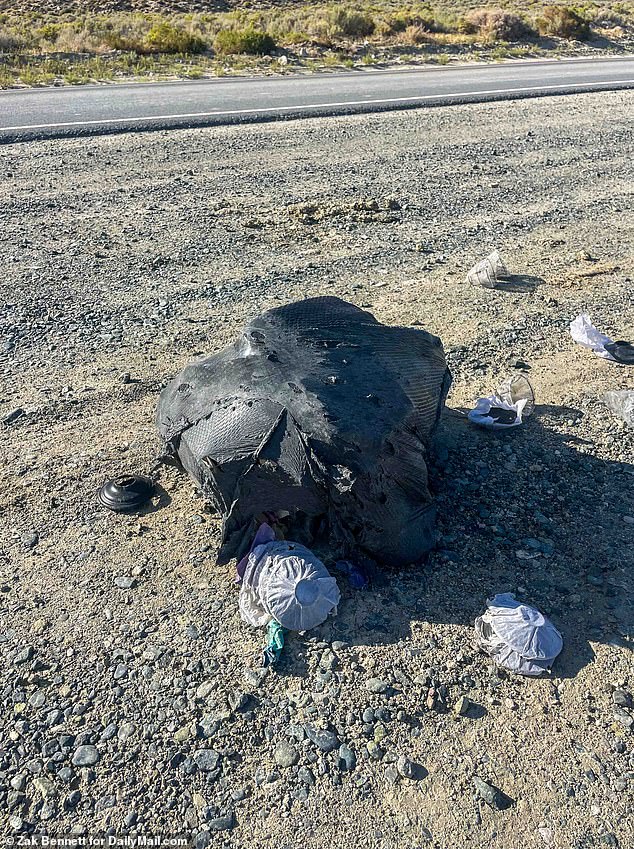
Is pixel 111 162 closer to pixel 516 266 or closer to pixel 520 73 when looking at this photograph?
pixel 516 266

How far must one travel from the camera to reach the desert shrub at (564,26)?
25.2 metres

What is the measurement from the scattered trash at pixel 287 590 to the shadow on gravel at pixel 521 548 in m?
0.10

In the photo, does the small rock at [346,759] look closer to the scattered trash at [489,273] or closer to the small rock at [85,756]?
the small rock at [85,756]

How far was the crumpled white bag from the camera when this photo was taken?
525 centimetres

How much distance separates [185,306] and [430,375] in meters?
2.87

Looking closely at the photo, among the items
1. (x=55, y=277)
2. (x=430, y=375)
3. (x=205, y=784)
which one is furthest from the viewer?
(x=55, y=277)

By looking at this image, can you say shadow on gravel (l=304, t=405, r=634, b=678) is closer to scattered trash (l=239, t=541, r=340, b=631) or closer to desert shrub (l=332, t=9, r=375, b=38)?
scattered trash (l=239, t=541, r=340, b=631)

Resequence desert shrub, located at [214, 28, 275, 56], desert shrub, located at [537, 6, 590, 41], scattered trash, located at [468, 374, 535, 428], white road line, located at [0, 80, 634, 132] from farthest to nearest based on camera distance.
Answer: desert shrub, located at [537, 6, 590, 41], desert shrub, located at [214, 28, 275, 56], white road line, located at [0, 80, 634, 132], scattered trash, located at [468, 374, 535, 428]

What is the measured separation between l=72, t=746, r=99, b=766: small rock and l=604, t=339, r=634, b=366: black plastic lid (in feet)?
14.4


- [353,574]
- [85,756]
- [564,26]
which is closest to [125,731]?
[85,756]

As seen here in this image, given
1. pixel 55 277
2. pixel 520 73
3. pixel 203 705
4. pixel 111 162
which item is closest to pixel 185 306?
pixel 55 277

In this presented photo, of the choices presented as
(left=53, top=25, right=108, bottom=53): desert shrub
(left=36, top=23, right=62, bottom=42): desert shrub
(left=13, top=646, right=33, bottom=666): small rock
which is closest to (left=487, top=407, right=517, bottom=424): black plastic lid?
(left=13, top=646, right=33, bottom=666): small rock

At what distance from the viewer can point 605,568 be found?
3.38 metres

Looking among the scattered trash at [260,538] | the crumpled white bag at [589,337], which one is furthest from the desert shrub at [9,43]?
the scattered trash at [260,538]
